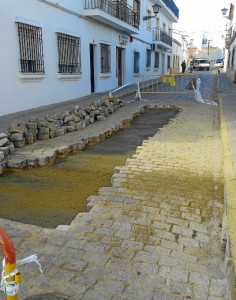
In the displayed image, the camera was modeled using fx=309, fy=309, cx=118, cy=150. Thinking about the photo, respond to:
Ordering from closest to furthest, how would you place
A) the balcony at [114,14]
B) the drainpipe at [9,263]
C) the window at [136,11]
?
1. the drainpipe at [9,263]
2. the balcony at [114,14]
3. the window at [136,11]

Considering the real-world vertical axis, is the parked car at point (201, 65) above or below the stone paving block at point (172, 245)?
above

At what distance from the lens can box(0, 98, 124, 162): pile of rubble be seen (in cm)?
578

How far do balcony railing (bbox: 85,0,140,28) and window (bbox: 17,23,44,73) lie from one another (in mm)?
4274

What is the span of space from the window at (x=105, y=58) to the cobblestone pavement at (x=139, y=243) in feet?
39.2

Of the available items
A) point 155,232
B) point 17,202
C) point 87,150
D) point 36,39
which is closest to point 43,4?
point 36,39

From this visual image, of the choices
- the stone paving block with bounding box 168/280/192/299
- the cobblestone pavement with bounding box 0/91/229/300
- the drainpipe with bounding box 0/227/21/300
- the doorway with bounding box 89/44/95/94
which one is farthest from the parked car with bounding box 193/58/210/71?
the drainpipe with bounding box 0/227/21/300

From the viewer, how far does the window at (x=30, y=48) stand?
937cm

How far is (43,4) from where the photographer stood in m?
10.4

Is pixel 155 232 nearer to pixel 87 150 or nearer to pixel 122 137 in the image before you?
pixel 87 150

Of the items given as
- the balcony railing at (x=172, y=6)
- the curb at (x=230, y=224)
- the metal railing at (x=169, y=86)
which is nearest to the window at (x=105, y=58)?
the metal railing at (x=169, y=86)

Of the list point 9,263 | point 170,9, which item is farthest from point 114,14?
point 9,263

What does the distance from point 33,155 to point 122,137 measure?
2.63m

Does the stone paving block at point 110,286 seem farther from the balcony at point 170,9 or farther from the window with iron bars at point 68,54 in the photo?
the balcony at point 170,9

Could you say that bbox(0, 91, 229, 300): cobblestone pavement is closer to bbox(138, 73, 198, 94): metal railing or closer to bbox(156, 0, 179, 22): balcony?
bbox(138, 73, 198, 94): metal railing
